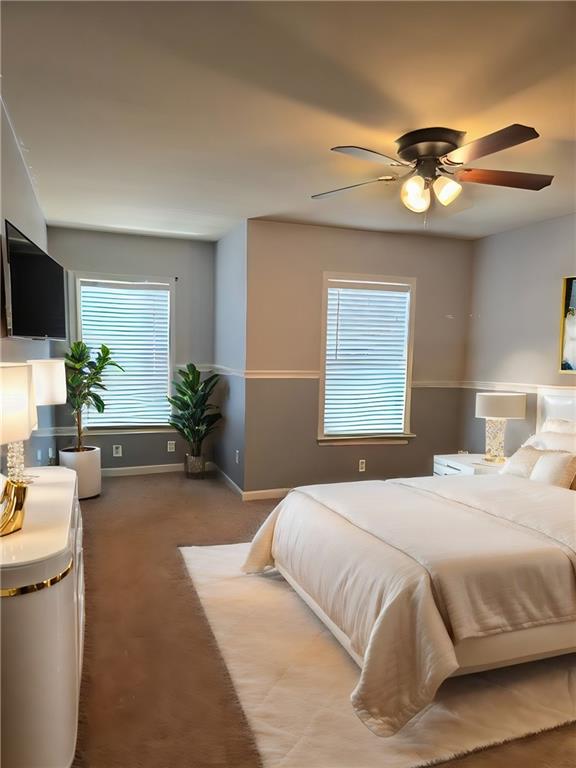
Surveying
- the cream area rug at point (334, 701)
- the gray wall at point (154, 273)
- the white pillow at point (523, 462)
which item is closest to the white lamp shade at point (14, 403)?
the cream area rug at point (334, 701)

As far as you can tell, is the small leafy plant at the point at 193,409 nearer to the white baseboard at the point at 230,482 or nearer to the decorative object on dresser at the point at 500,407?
the white baseboard at the point at 230,482

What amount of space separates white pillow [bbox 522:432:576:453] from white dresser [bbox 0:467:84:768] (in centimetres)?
339

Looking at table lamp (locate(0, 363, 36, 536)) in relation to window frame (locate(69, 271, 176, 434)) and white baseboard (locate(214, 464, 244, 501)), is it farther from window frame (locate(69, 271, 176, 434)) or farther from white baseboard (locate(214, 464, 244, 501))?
window frame (locate(69, 271, 176, 434))

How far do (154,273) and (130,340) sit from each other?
80 cm

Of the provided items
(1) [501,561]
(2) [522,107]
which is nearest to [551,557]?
(1) [501,561]

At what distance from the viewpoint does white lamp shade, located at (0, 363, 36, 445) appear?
1.73m

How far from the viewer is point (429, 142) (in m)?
2.69

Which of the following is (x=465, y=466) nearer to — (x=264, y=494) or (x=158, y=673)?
(x=264, y=494)

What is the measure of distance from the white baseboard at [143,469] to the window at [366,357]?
→ 6.32 feet

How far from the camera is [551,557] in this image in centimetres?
227

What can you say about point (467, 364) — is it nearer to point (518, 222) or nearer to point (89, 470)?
point (518, 222)

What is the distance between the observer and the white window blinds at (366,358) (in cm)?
516

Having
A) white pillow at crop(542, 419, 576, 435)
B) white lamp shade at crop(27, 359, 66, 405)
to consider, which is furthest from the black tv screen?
white pillow at crop(542, 419, 576, 435)

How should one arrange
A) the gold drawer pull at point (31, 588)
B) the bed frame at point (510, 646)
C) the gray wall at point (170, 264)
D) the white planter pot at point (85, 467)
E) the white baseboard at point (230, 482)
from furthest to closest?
1. the gray wall at point (170, 264)
2. the white baseboard at point (230, 482)
3. the white planter pot at point (85, 467)
4. the bed frame at point (510, 646)
5. the gold drawer pull at point (31, 588)
